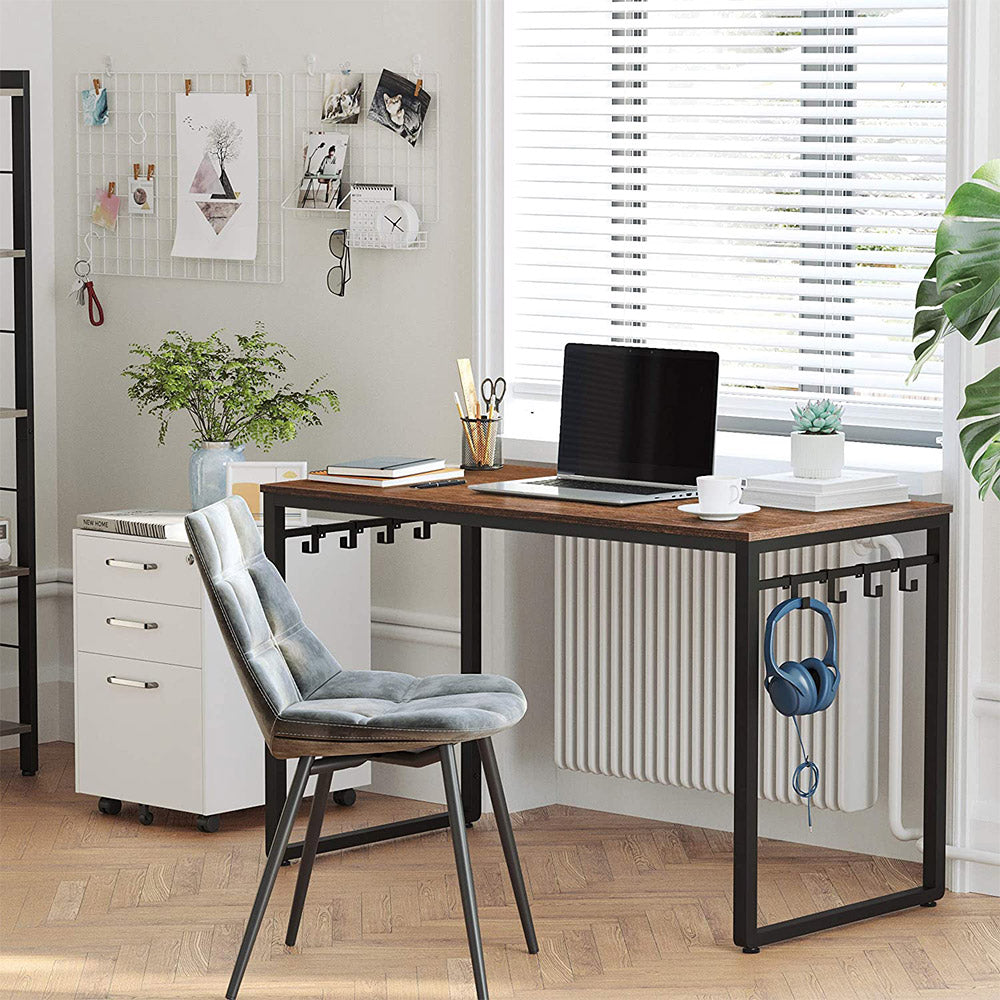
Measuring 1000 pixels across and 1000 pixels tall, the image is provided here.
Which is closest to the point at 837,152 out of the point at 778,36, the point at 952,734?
the point at 778,36

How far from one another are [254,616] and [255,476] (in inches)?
44.5

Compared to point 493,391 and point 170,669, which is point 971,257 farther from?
point 170,669

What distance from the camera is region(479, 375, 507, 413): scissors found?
13.5 ft

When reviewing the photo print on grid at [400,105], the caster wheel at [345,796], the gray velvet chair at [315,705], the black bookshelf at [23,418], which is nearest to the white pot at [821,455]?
the gray velvet chair at [315,705]

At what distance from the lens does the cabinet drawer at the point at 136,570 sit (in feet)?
13.6

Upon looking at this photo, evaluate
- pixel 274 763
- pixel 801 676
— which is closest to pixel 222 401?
pixel 274 763

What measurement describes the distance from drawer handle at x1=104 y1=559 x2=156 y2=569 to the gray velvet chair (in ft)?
3.02

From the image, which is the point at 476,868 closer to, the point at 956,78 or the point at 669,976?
the point at 669,976

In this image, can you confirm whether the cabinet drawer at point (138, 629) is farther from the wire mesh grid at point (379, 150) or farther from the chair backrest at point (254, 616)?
the wire mesh grid at point (379, 150)

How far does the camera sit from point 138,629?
4223 mm

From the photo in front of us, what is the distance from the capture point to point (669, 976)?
3.30 metres

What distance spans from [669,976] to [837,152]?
169cm

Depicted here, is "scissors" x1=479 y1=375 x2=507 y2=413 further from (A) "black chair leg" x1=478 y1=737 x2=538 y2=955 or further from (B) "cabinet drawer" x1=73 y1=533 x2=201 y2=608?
(A) "black chair leg" x1=478 y1=737 x2=538 y2=955

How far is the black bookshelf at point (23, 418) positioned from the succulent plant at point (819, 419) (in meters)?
1.99
